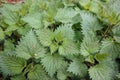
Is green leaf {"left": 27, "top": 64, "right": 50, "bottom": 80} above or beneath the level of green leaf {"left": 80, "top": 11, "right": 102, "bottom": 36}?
beneath

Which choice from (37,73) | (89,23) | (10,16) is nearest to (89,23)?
(89,23)

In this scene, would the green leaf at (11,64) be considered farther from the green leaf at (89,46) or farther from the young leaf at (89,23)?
the young leaf at (89,23)

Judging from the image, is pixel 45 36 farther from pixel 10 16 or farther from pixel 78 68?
pixel 10 16

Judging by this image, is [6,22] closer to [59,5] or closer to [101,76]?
[59,5]

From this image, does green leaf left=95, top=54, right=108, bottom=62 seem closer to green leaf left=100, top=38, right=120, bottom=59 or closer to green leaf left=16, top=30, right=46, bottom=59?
green leaf left=100, top=38, right=120, bottom=59

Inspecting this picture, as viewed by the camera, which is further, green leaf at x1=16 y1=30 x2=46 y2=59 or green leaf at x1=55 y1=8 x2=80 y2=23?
green leaf at x1=55 y1=8 x2=80 y2=23

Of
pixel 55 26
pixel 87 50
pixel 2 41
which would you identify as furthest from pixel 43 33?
pixel 2 41

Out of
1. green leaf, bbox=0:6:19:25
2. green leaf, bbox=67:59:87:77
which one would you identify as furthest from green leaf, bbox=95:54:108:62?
green leaf, bbox=0:6:19:25
